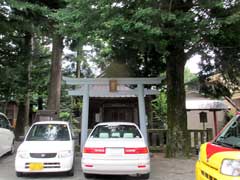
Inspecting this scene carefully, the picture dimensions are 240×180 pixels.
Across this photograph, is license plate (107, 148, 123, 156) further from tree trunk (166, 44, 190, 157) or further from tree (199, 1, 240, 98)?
tree trunk (166, 44, 190, 157)

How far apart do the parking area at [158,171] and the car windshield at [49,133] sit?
112 centimetres

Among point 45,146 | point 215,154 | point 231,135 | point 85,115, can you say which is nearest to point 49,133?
point 45,146

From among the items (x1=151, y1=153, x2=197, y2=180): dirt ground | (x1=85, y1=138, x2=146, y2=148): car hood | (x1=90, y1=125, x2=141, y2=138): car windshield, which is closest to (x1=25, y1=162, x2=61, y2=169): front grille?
(x1=85, y1=138, x2=146, y2=148): car hood

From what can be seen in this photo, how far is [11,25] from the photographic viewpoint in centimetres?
1599

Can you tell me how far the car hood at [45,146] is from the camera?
925 cm

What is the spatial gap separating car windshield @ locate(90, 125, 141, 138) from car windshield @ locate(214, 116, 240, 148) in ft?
13.8

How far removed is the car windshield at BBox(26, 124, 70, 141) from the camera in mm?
10414

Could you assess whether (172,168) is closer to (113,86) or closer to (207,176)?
(113,86)

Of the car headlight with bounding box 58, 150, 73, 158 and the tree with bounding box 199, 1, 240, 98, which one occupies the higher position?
the tree with bounding box 199, 1, 240, 98

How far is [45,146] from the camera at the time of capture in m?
9.47

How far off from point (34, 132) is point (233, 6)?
7408mm

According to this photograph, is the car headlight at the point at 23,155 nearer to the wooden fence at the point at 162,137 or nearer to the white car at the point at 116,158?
the white car at the point at 116,158

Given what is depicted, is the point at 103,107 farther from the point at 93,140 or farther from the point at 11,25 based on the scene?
the point at 93,140

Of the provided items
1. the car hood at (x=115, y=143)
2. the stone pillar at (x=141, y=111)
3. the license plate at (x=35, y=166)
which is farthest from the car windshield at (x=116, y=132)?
the stone pillar at (x=141, y=111)
